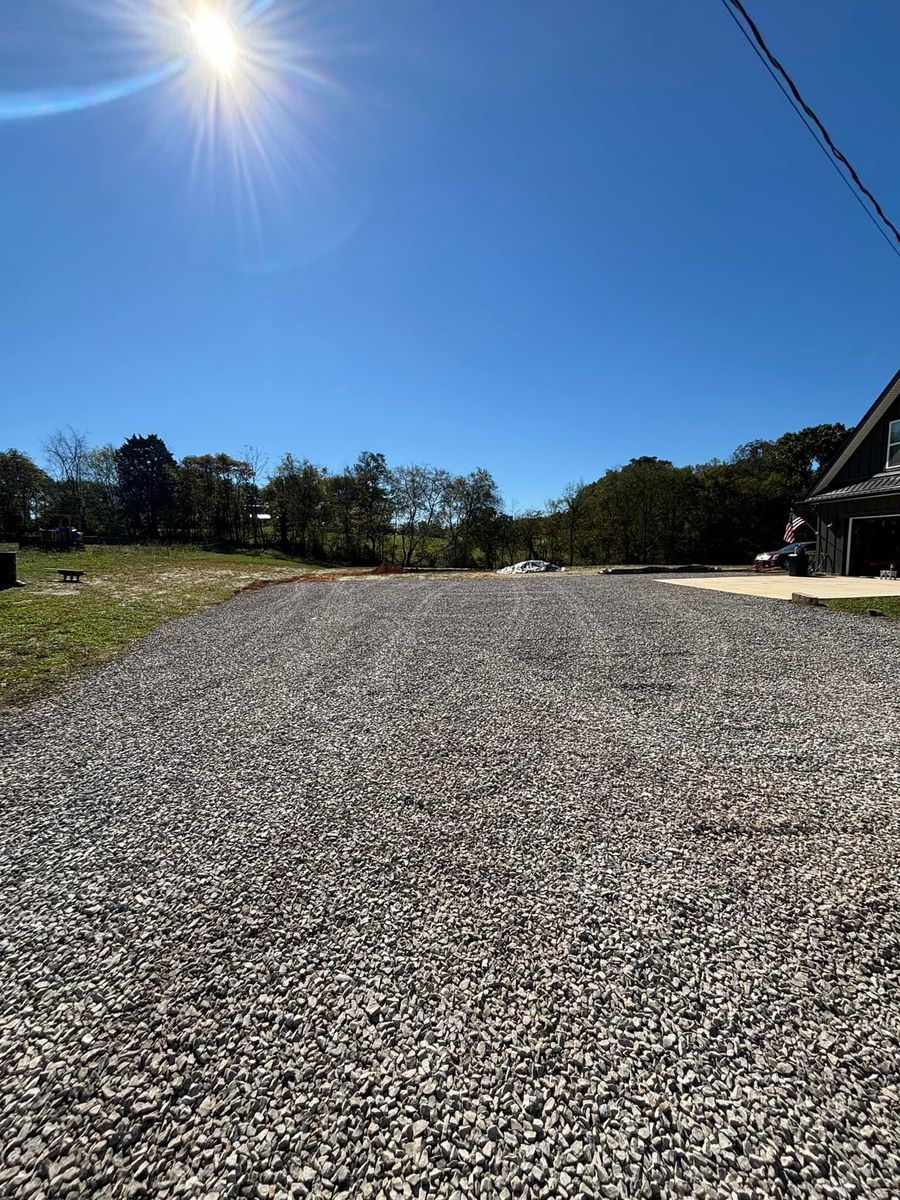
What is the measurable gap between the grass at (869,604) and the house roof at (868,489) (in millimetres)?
4543

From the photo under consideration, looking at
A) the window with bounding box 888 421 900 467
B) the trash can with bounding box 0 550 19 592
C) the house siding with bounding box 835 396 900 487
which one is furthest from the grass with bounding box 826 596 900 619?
the trash can with bounding box 0 550 19 592

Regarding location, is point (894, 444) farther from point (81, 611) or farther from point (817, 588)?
point (81, 611)

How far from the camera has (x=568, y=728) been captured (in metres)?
3.96

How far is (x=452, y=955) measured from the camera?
185 cm

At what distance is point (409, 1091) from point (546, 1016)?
47cm

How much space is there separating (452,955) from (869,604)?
407 inches

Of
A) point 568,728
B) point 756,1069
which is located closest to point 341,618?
point 568,728

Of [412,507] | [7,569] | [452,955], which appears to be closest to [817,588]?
[452,955]

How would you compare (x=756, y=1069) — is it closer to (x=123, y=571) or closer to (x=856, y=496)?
(x=856, y=496)

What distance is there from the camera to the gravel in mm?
1249

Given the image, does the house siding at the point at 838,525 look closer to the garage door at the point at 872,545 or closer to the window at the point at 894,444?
the garage door at the point at 872,545

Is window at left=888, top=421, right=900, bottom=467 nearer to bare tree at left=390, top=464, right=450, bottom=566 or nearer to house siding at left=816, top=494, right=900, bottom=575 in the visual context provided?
house siding at left=816, top=494, right=900, bottom=575

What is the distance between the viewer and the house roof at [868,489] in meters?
12.5

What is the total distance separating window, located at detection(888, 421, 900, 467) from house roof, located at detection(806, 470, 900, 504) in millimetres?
278
